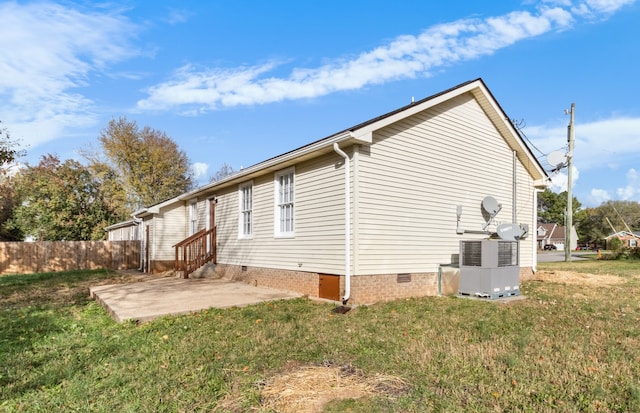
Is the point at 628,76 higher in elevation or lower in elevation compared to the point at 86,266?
higher

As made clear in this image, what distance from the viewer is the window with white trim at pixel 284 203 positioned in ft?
30.9

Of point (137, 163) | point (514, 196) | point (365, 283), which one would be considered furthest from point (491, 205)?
point (137, 163)

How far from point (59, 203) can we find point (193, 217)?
17.5 meters

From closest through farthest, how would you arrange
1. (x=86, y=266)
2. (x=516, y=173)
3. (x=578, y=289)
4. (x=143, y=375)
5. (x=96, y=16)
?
(x=143, y=375), (x=96, y=16), (x=578, y=289), (x=516, y=173), (x=86, y=266)

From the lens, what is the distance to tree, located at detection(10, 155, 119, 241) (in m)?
26.3

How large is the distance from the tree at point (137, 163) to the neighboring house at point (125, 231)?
3.67m

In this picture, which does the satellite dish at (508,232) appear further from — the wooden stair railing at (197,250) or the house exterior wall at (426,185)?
the wooden stair railing at (197,250)

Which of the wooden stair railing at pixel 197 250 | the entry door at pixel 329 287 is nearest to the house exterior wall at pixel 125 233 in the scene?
the wooden stair railing at pixel 197 250

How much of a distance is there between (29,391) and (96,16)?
818cm

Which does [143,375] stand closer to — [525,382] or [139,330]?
[139,330]

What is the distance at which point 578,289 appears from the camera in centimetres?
973

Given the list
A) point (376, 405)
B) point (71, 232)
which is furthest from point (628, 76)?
point (71, 232)

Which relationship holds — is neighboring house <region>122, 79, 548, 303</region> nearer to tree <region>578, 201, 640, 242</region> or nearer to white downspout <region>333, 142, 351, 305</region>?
white downspout <region>333, 142, 351, 305</region>

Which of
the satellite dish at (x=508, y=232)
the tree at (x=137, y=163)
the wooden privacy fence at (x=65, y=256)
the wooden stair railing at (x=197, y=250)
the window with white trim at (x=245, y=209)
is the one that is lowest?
the wooden privacy fence at (x=65, y=256)
